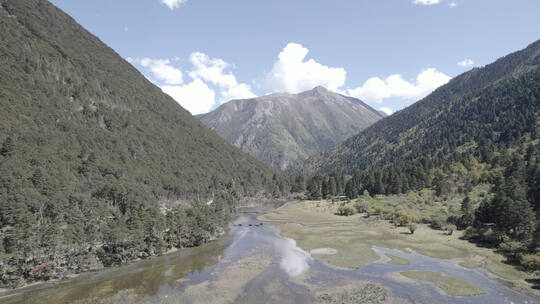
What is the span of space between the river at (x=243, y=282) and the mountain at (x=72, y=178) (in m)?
5.31

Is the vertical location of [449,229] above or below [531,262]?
above

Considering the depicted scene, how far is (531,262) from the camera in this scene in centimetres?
5728

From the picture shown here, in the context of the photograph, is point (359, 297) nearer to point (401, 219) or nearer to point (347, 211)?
point (401, 219)

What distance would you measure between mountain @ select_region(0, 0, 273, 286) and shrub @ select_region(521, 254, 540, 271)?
76.6 m

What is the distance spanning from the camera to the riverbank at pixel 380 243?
199 feet

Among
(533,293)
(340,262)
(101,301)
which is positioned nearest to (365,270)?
(340,262)

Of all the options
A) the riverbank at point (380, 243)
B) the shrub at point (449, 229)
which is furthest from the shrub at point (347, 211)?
the shrub at point (449, 229)

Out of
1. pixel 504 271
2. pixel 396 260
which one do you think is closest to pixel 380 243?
pixel 396 260

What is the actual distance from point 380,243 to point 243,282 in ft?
152

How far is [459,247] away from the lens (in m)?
77.3

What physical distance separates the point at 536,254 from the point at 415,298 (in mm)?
32883

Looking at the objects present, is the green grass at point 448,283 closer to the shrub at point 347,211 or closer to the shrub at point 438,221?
the shrub at point 438,221

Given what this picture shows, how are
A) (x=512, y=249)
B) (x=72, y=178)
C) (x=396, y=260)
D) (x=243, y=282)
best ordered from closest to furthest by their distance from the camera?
1. (x=243, y=282)
2. (x=512, y=249)
3. (x=396, y=260)
4. (x=72, y=178)

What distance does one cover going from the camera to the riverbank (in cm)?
6062
